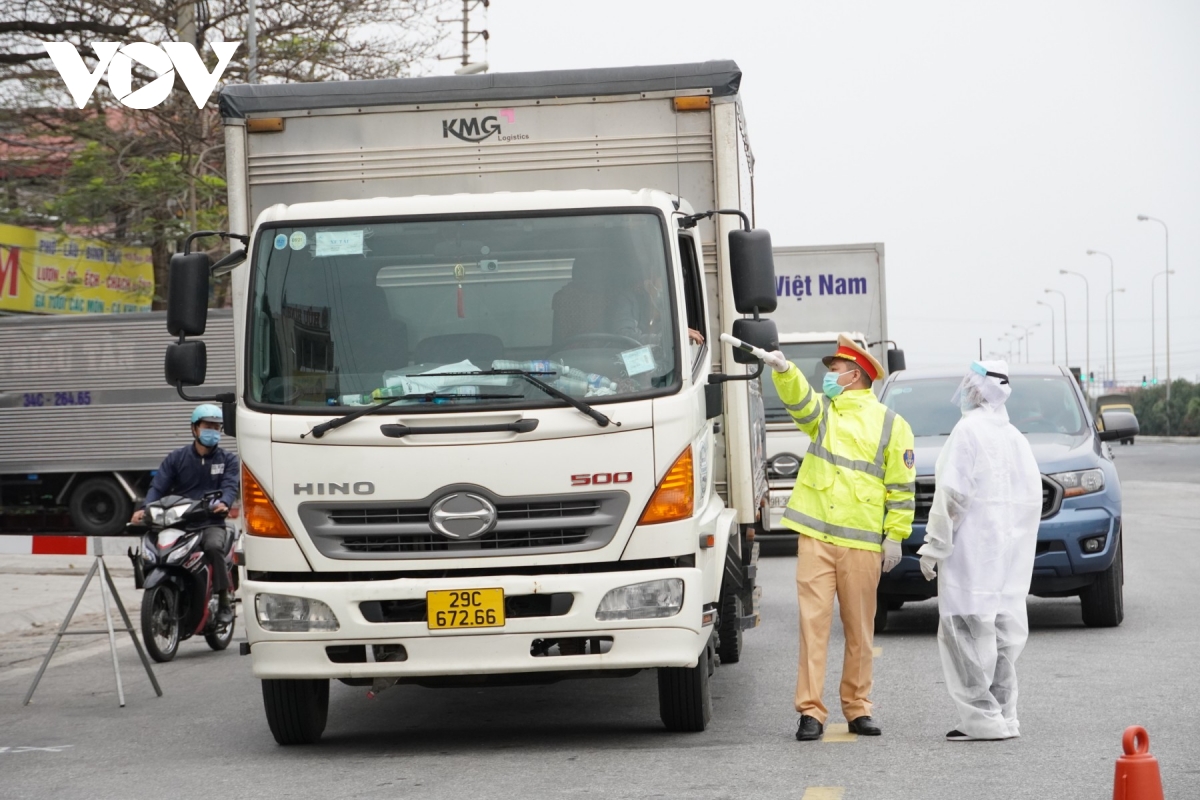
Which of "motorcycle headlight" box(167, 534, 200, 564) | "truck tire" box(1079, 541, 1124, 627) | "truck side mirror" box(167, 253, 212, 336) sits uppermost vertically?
"truck side mirror" box(167, 253, 212, 336)

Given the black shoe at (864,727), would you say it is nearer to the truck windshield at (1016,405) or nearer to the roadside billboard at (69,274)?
the truck windshield at (1016,405)

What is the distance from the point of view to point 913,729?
791cm

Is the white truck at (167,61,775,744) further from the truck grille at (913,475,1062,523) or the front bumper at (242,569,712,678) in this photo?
the truck grille at (913,475,1062,523)

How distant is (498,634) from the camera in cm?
718

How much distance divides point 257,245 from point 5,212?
59.7 ft

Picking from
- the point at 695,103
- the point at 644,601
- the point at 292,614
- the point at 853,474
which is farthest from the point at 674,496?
the point at 695,103

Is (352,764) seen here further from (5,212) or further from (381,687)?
(5,212)

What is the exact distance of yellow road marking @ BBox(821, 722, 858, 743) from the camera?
769 centimetres

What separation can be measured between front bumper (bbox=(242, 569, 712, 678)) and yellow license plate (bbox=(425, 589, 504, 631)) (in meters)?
0.03

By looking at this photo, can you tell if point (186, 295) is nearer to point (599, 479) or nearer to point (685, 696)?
point (599, 479)

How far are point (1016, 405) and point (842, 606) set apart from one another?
511 centimetres

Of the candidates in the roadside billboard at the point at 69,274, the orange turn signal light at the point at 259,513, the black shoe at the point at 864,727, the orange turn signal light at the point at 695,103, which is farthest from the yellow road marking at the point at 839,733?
Result: the roadside billboard at the point at 69,274

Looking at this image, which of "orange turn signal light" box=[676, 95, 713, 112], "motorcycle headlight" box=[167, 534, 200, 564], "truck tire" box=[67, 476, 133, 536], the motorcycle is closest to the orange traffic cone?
"orange turn signal light" box=[676, 95, 713, 112]

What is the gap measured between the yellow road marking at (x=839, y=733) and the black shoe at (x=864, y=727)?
0.03 metres
